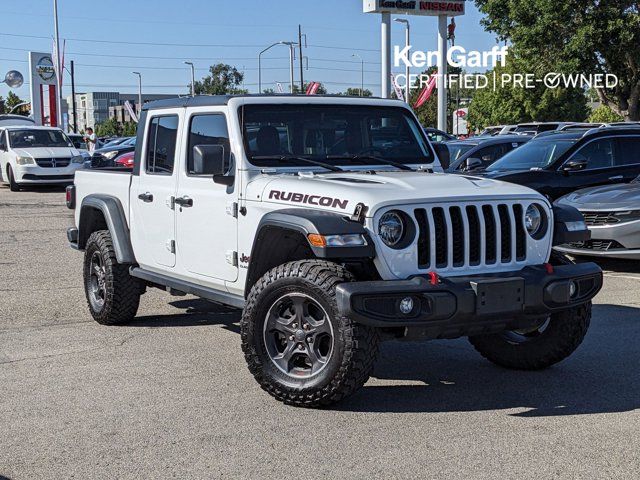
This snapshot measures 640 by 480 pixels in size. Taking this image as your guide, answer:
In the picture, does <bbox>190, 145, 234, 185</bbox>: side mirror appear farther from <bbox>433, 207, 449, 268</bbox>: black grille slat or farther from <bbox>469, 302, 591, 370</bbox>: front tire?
<bbox>469, 302, 591, 370</bbox>: front tire

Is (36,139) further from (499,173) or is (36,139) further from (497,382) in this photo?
(497,382)

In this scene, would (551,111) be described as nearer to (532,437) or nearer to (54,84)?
(54,84)

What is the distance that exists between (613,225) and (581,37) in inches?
1046

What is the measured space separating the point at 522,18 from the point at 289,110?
32.5 m

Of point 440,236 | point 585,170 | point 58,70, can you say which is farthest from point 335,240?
point 58,70

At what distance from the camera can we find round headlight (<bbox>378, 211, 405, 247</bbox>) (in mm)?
5207

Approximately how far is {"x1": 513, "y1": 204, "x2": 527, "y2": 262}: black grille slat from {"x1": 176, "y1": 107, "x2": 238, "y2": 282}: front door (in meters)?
1.83


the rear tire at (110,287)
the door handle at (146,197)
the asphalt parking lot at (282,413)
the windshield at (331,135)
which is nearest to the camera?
the asphalt parking lot at (282,413)

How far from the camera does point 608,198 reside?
10.5m

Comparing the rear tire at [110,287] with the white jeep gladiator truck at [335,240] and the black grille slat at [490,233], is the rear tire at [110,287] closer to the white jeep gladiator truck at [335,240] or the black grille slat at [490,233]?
the white jeep gladiator truck at [335,240]

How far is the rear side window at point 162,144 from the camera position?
6.96 metres

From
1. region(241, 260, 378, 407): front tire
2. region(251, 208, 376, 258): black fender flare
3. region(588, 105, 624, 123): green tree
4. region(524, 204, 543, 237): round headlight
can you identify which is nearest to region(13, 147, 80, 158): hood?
region(241, 260, 378, 407): front tire

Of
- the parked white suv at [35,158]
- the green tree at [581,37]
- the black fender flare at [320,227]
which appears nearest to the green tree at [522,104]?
the green tree at [581,37]

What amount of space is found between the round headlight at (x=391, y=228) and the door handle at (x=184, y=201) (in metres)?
1.86
